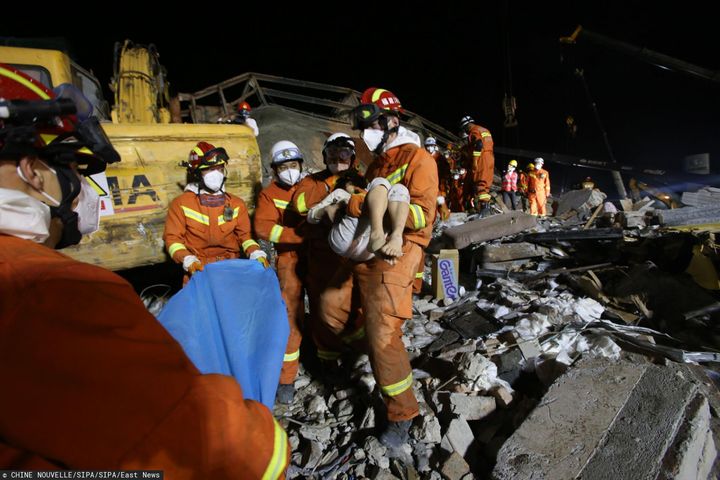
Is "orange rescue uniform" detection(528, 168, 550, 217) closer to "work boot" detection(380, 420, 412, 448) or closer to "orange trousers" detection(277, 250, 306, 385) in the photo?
"orange trousers" detection(277, 250, 306, 385)

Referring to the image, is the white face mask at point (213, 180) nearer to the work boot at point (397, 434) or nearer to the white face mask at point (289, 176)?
the white face mask at point (289, 176)

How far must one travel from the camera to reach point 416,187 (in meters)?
2.32

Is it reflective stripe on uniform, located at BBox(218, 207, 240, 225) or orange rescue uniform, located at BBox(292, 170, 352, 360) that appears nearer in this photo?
orange rescue uniform, located at BBox(292, 170, 352, 360)

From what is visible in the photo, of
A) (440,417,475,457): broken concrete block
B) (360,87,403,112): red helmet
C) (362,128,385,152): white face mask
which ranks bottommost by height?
(440,417,475,457): broken concrete block

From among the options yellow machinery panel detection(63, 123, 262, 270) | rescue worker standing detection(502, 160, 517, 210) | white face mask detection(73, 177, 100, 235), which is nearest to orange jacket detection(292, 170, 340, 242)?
yellow machinery panel detection(63, 123, 262, 270)

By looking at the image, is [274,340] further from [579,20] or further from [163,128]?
[579,20]

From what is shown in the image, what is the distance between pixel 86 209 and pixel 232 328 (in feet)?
3.58

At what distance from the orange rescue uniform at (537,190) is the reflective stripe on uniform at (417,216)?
9.88 m

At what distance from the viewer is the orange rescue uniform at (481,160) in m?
7.52

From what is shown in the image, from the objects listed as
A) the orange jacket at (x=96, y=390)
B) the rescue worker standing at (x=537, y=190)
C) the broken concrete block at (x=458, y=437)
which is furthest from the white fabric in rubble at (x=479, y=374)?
the rescue worker standing at (x=537, y=190)

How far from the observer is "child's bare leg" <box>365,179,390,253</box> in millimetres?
1950

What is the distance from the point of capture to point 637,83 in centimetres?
Result: 1522

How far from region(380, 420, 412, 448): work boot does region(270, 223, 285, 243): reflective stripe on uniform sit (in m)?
1.75

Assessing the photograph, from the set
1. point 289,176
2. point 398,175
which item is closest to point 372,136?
point 398,175
